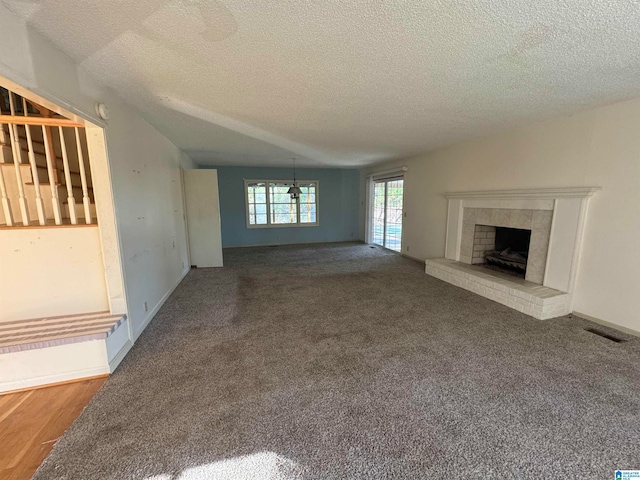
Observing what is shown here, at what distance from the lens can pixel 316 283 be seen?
4.27 metres

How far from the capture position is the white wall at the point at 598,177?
8.50 feet

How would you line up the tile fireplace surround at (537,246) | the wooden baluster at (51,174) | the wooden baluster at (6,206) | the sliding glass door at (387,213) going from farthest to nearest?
the sliding glass door at (387,213) < the tile fireplace surround at (537,246) < the wooden baluster at (51,174) < the wooden baluster at (6,206)

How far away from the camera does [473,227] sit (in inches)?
169

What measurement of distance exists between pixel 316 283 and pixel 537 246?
3.02 meters

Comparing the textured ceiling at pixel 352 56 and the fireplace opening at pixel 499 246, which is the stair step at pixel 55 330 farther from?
the fireplace opening at pixel 499 246

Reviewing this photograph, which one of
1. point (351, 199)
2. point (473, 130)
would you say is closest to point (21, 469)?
point (473, 130)

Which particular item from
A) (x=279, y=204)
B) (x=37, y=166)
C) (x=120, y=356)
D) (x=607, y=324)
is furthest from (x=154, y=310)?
(x=279, y=204)

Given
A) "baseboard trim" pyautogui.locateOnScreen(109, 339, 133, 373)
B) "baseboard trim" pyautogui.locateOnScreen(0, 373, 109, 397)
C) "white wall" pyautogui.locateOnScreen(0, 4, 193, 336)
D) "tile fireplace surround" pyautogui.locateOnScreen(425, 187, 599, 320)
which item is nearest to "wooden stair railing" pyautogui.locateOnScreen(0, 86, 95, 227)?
"white wall" pyautogui.locateOnScreen(0, 4, 193, 336)

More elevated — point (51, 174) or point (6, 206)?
point (51, 174)

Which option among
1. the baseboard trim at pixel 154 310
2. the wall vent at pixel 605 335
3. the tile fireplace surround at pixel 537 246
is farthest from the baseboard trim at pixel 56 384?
the wall vent at pixel 605 335

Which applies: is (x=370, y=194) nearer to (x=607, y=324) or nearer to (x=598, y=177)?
(x=598, y=177)

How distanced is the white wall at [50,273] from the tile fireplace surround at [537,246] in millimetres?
4374

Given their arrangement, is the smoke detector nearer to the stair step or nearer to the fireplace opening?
the stair step

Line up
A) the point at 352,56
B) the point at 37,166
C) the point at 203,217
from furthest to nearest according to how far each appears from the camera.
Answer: the point at 203,217
the point at 37,166
the point at 352,56
